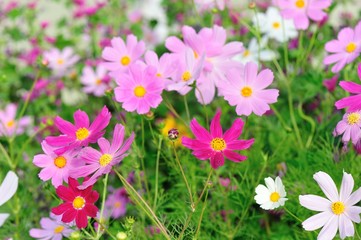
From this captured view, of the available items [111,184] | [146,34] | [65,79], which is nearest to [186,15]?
[146,34]

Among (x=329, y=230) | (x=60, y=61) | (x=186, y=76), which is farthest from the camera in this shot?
(x=60, y=61)

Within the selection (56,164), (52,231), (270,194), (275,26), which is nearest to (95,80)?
(275,26)

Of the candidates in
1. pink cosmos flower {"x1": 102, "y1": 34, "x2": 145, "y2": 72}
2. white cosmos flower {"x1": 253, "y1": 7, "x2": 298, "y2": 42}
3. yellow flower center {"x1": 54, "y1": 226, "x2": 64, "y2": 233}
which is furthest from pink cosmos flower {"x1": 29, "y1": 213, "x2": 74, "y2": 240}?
white cosmos flower {"x1": 253, "y1": 7, "x2": 298, "y2": 42}

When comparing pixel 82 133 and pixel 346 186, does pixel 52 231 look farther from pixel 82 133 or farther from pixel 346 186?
pixel 346 186

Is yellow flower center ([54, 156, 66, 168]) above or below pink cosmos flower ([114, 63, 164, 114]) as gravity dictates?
below

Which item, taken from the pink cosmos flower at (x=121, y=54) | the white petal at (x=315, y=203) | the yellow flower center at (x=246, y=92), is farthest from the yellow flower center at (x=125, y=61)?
the white petal at (x=315, y=203)

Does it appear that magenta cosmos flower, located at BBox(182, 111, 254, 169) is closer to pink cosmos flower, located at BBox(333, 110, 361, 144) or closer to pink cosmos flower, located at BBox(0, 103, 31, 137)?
pink cosmos flower, located at BBox(333, 110, 361, 144)

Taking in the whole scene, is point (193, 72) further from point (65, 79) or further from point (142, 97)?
point (65, 79)
